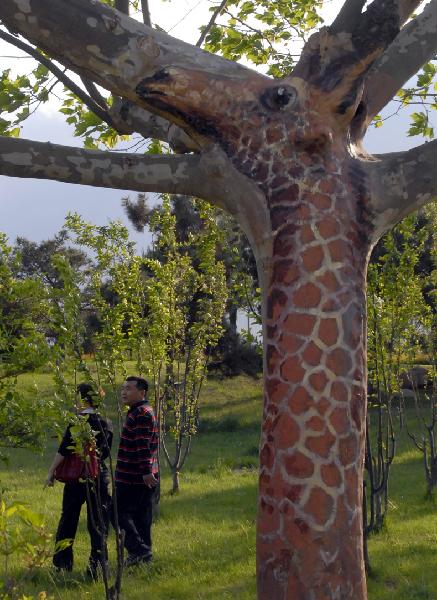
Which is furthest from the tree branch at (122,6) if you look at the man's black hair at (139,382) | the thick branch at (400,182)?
the man's black hair at (139,382)

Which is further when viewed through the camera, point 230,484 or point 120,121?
point 230,484

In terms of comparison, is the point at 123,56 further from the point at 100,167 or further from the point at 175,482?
the point at 175,482

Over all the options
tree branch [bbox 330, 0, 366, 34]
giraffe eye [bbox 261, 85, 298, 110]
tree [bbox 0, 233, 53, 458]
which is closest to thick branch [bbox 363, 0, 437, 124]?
tree branch [bbox 330, 0, 366, 34]

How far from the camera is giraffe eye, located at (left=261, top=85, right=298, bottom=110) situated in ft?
16.4

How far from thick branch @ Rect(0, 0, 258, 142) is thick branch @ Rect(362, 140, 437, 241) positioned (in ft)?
2.95

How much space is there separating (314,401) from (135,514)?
3.89 meters

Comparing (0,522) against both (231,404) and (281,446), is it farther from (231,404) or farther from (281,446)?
(231,404)

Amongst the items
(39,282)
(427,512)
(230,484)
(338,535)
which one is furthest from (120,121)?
(230,484)

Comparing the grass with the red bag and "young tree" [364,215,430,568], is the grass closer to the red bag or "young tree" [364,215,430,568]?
"young tree" [364,215,430,568]

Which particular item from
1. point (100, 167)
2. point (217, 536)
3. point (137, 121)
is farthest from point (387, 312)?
point (100, 167)

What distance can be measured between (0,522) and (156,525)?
688 centimetres

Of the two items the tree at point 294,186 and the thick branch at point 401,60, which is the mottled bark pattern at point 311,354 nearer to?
the tree at point 294,186

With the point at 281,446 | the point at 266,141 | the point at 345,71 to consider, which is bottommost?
the point at 281,446

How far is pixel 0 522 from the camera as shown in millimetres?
3697
